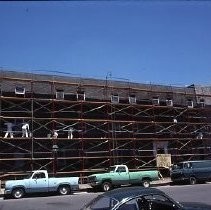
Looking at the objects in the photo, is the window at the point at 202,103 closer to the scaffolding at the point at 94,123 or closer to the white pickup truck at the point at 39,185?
the scaffolding at the point at 94,123

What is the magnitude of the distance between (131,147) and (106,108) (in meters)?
3.74

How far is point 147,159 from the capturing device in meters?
36.6

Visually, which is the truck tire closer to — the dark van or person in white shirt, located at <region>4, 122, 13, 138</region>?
the dark van

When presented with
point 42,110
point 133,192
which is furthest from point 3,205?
point 133,192

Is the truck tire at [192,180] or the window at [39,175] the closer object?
the window at [39,175]

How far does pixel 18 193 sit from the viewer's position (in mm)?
25906

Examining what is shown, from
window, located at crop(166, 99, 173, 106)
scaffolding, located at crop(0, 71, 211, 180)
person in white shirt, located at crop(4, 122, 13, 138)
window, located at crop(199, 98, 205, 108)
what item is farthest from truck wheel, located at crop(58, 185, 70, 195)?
window, located at crop(199, 98, 205, 108)

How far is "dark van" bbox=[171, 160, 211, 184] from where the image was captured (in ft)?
108

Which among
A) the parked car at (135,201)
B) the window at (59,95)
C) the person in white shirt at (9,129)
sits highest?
the window at (59,95)

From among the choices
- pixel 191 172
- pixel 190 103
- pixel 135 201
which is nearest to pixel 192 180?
pixel 191 172

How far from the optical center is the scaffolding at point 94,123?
3086 centimetres

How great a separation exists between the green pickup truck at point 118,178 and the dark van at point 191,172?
99.1 inches

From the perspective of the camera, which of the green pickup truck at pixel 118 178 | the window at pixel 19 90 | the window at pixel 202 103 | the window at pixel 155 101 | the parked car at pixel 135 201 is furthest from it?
the window at pixel 202 103

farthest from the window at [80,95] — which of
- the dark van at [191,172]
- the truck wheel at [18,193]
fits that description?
the truck wheel at [18,193]
